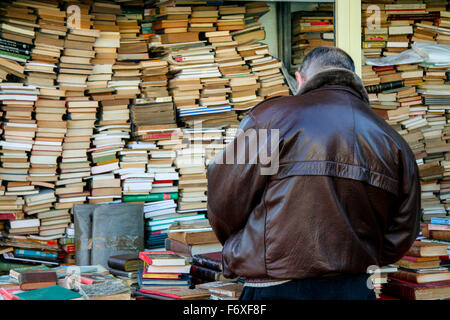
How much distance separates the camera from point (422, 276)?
325cm

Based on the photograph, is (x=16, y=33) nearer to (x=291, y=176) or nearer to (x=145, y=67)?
(x=145, y=67)

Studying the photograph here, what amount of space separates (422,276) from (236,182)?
1.60 metres

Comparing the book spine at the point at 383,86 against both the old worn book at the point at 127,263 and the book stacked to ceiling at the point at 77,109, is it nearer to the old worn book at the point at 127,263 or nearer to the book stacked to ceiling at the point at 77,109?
the book stacked to ceiling at the point at 77,109

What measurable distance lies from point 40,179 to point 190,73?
61.9 inches

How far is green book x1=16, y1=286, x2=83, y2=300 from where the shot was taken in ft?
8.34

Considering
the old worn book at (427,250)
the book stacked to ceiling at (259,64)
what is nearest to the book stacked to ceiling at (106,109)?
the book stacked to ceiling at (259,64)

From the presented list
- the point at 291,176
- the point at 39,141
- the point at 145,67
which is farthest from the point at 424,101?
the point at 291,176

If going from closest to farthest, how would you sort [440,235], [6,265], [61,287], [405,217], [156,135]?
1. [405,217]
2. [61,287]
3. [440,235]
4. [6,265]
5. [156,135]

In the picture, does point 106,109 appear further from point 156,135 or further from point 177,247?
point 177,247

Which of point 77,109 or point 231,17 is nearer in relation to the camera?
point 77,109

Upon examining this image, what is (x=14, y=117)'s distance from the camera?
4738 millimetres

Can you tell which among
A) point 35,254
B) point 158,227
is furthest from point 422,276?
point 35,254

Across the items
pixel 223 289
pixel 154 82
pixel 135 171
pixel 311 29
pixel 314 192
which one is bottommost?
pixel 223 289

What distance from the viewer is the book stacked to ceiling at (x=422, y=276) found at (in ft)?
10.5
